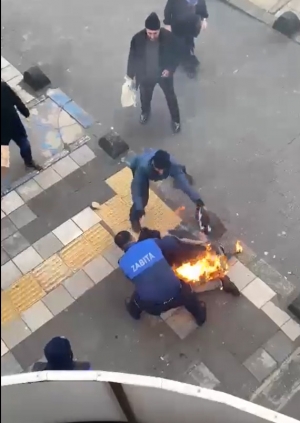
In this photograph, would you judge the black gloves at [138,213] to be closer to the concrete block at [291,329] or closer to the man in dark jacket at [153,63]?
the man in dark jacket at [153,63]

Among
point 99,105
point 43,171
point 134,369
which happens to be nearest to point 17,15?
point 99,105

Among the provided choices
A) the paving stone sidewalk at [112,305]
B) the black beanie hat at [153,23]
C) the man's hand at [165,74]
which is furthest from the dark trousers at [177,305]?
the black beanie hat at [153,23]

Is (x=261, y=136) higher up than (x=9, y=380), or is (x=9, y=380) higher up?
(x=9, y=380)

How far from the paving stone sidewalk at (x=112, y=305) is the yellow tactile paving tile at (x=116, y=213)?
0.01 meters

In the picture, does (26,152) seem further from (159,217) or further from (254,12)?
(254,12)

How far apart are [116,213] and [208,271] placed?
4.82 ft

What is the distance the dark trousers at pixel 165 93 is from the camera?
7.75 metres

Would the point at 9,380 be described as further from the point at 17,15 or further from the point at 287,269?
the point at 17,15

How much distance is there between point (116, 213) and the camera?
283 inches

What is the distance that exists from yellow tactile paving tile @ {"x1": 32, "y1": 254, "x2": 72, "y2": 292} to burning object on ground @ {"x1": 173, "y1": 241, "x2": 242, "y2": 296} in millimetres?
1401

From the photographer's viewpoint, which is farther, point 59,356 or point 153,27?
point 153,27

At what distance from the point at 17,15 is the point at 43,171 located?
298 cm

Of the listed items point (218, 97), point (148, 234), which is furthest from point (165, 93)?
point (148, 234)

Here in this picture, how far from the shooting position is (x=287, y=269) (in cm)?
674
